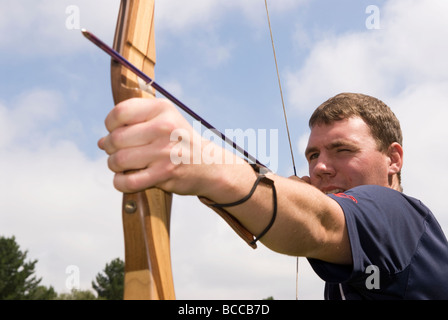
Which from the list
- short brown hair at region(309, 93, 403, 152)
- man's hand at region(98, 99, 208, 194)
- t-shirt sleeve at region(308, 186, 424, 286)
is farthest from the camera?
short brown hair at region(309, 93, 403, 152)

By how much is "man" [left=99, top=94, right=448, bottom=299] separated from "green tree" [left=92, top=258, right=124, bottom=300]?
184 ft

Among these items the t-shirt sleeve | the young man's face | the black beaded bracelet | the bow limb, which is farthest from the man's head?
the bow limb

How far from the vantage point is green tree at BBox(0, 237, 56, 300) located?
4597 centimetres

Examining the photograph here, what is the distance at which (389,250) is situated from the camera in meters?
2.51

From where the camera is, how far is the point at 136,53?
2092mm

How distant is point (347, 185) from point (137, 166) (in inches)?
86.5

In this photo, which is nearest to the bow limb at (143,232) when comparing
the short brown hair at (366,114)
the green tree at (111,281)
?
the short brown hair at (366,114)

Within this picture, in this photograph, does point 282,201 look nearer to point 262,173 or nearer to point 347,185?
point 262,173

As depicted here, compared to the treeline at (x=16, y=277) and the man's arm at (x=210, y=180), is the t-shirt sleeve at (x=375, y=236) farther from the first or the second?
the treeline at (x=16, y=277)

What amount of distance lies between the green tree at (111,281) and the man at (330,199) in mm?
56059

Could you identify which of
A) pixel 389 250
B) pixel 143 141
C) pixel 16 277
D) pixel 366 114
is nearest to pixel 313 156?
pixel 366 114

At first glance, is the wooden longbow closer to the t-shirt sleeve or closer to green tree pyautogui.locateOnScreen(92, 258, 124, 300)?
the t-shirt sleeve

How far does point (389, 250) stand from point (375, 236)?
17cm
